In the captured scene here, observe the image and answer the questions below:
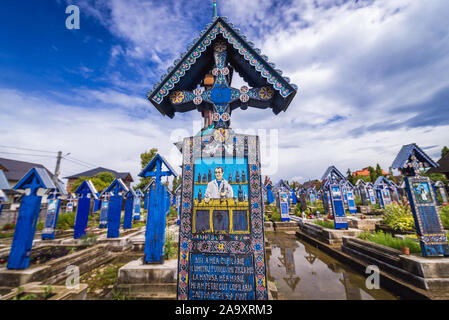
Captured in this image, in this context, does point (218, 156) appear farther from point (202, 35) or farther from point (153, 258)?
point (153, 258)

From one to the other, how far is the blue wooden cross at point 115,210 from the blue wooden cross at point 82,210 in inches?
64.7

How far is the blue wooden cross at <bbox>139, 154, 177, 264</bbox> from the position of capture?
528 cm

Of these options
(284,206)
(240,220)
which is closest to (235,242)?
(240,220)

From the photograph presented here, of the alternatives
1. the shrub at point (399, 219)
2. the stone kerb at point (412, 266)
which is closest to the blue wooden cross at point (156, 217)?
the stone kerb at point (412, 266)

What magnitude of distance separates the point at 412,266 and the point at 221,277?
552 centimetres

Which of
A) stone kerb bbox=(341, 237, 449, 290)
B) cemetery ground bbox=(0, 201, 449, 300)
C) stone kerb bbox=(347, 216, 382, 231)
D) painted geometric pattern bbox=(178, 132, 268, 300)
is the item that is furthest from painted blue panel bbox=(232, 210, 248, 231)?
stone kerb bbox=(347, 216, 382, 231)

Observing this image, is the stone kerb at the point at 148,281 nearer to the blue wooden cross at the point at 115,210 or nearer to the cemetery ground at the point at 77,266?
the cemetery ground at the point at 77,266

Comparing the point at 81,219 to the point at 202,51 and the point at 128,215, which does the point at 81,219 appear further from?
the point at 202,51

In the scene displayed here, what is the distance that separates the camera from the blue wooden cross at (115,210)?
9.13 m

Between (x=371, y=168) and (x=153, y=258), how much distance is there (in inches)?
2073

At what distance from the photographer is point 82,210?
1001cm

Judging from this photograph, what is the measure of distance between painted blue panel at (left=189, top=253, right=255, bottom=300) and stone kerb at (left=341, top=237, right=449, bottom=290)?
487cm

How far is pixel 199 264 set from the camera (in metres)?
2.92
